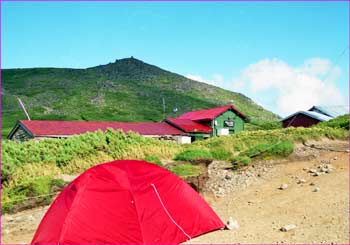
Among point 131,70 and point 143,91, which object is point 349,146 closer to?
point 143,91

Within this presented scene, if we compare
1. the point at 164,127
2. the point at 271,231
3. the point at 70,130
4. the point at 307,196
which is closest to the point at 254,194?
the point at 307,196

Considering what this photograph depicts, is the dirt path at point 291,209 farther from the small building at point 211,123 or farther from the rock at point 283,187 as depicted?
the small building at point 211,123

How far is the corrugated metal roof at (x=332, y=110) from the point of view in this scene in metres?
43.1

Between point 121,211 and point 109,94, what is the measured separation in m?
91.2

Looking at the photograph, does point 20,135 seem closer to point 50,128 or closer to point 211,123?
point 50,128

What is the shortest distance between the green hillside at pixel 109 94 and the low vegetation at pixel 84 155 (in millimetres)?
37909

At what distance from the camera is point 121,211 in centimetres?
861

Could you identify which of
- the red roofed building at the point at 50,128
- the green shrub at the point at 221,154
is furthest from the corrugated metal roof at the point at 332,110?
the green shrub at the point at 221,154

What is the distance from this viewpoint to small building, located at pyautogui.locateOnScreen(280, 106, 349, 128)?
41.2m

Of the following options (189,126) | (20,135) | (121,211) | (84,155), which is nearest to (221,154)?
(84,155)

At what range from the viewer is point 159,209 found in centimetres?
899

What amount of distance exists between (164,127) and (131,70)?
305 ft

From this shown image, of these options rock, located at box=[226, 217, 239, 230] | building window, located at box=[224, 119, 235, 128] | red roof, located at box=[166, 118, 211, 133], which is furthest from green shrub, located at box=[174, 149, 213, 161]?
building window, located at box=[224, 119, 235, 128]

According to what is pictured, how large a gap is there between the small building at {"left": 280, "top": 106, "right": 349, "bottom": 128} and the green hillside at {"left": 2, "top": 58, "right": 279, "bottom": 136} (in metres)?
36.7
